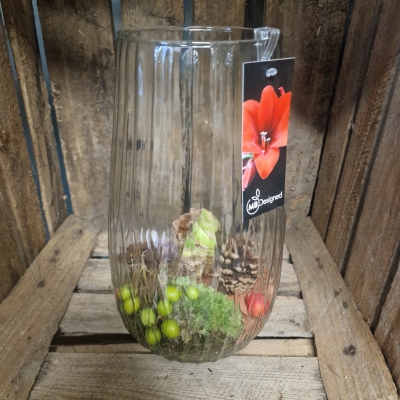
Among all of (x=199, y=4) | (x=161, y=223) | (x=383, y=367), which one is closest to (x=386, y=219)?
(x=383, y=367)

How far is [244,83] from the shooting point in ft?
1.38

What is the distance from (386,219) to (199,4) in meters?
0.47

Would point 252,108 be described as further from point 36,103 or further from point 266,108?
point 36,103

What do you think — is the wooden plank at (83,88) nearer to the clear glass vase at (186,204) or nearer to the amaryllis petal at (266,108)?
the clear glass vase at (186,204)

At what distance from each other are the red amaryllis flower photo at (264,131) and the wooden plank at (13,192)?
448mm

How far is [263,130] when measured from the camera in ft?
1.51

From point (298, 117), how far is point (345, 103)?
97 millimetres

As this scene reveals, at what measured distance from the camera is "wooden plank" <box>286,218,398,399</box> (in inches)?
22.4

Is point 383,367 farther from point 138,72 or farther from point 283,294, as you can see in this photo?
point 138,72

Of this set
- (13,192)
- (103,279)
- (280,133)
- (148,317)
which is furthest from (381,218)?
(13,192)

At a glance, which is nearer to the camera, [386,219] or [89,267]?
[386,219]

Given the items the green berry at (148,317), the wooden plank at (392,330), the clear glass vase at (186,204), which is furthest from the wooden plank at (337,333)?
the green berry at (148,317)

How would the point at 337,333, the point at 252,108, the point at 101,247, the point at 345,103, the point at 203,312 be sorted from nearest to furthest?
1. the point at 252,108
2. the point at 203,312
3. the point at 337,333
4. the point at 345,103
5. the point at 101,247

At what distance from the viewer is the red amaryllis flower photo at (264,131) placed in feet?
1.45
